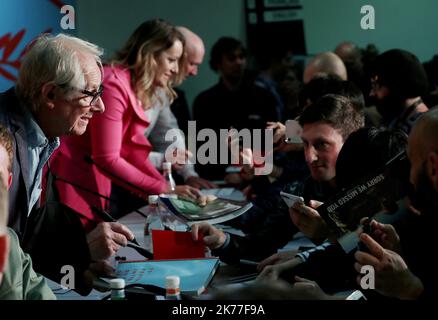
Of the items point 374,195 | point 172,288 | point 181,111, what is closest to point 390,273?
point 374,195

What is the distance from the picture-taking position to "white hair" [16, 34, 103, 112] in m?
2.14

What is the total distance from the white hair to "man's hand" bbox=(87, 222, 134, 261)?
0.39m

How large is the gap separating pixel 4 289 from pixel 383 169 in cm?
91

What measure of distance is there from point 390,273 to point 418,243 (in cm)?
11

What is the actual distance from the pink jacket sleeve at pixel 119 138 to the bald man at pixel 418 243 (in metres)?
1.46

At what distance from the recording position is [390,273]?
64.8 inches

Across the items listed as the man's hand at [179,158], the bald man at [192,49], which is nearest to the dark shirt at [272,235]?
the man's hand at [179,158]

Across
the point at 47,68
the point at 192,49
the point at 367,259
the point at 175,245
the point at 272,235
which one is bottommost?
the point at 272,235

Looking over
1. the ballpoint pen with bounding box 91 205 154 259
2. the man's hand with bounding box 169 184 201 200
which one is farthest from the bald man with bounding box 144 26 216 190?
the ballpoint pen with bounding box 91 205 154 259

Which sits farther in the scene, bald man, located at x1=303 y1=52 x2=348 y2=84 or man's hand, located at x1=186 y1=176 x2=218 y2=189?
bald man, located at x1=303 y1=52 x2=348 y2=84

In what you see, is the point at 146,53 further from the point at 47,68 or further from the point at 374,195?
the point at 374,195

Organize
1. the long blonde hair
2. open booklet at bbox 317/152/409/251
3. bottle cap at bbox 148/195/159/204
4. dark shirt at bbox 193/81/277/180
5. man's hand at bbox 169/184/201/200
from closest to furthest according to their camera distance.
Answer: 1. open booklet at bbox 317/152/409/251
2. bottle cap at bbox 148/195/159/204
3. man's hand at bbox 169/184/201/200
4. the long blonde hair
5. dark shirt at bbox 193/81/277/180

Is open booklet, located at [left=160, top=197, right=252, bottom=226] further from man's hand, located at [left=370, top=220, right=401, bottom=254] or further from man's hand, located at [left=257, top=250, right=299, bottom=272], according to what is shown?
man's hand, located at [left=370, top=220, right=401, bottom=254]
